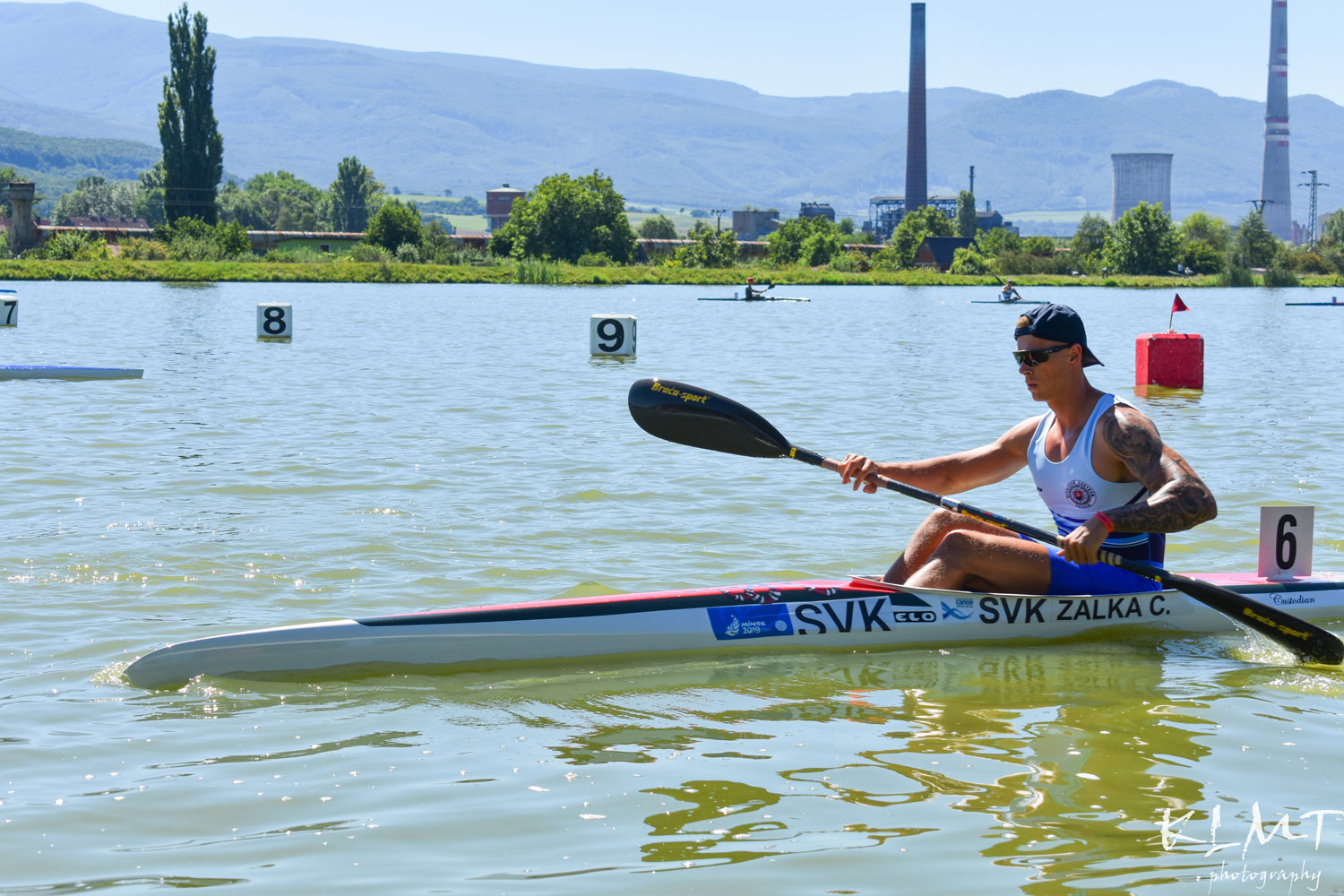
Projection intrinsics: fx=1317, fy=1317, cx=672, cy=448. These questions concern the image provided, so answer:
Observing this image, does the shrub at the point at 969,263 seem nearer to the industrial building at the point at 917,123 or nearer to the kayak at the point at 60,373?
the industrial building at the point at 917,123

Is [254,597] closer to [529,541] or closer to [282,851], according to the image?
[529,541]

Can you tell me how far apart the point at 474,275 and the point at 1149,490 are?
7132 centimetres

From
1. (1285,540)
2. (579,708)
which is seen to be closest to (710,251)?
(1285,540)

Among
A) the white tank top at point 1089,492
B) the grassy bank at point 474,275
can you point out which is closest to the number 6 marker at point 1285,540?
the white tank top at point 1089,492

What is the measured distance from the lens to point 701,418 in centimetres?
739

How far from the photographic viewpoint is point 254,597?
7582mm

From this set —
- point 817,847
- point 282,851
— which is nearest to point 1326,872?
point 817,847

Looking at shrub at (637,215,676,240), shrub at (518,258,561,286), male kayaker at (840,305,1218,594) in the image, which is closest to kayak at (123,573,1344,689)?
male kayaker at (840,305,1218,594)

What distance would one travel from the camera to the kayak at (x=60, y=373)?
59.1 feet

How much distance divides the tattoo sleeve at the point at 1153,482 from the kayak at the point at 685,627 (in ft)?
2.56

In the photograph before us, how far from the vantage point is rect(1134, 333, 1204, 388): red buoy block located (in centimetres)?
2145

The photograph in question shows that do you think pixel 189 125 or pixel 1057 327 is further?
A: pixel 189 125

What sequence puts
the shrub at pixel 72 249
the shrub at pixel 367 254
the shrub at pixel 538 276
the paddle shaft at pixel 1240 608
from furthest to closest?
the shrub at pixel 367 254
the shrub at pixel 538 276
the shrub at pixel 72 249
the paddle shaft at pixel 1240 608

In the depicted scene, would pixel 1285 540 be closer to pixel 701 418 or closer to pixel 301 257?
pixel 701 418
